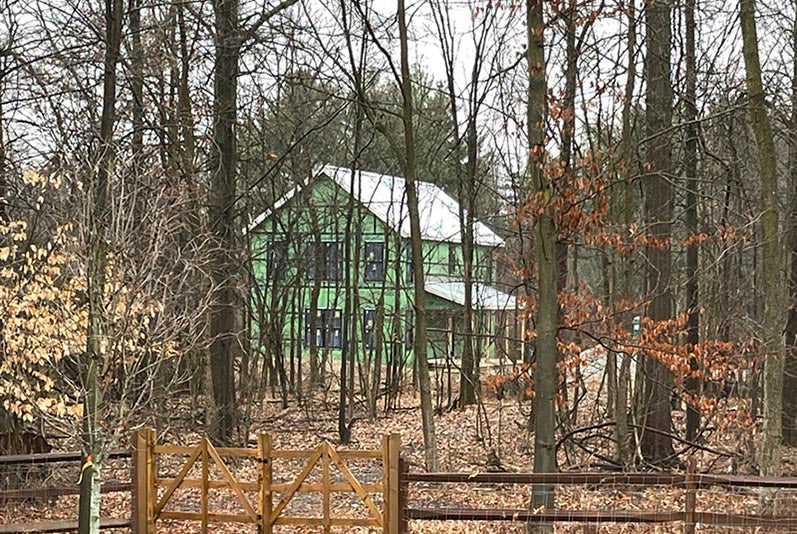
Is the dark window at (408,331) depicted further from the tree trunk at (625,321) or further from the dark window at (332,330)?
the tree trunk at (625,321)

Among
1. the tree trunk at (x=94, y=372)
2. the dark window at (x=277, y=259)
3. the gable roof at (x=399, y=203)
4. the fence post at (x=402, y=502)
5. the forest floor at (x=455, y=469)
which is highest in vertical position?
the gable roof at (x=399, y=203)

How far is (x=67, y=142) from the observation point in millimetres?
11000

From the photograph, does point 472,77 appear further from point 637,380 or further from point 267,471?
point 267,471

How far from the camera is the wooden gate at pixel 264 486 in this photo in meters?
8.66

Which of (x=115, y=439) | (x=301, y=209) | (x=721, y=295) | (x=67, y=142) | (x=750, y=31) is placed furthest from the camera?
(x=301, y=209)

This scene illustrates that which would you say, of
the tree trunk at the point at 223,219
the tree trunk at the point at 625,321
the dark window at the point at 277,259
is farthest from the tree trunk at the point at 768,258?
the dark window at the point at 277,259

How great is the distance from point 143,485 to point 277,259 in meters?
19.5

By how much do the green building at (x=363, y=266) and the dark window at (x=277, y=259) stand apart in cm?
5

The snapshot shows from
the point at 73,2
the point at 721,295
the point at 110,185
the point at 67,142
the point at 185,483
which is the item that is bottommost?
the point at 185,483

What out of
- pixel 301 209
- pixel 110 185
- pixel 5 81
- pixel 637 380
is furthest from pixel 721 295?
pixel 301 209

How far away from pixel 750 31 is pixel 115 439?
851 cm

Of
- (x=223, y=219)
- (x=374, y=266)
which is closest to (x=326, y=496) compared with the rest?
(x=223, y=219)

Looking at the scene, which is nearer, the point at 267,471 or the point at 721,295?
the point at 267,471

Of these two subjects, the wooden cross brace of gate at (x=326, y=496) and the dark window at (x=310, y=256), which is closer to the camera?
the wooden cross brace of gate at (x=326, y=496)
